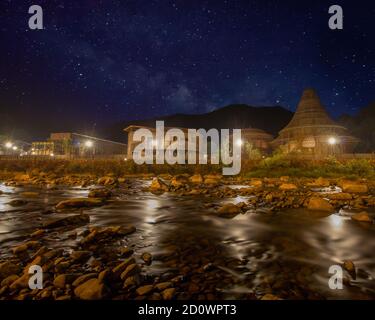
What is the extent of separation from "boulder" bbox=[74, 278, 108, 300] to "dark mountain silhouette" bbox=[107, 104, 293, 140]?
428 ft

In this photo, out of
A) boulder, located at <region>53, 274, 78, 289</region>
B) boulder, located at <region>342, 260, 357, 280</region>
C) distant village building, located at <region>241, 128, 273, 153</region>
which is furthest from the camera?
distant village building, located at <region>241, 128, 273, 153</region>

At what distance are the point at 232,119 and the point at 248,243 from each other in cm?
14878

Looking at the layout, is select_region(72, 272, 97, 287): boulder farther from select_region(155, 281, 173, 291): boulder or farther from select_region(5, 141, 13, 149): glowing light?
select_region(5, 141, 13, 149): glowing light

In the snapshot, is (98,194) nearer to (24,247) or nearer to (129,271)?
(24,247)

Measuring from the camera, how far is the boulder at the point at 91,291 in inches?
118

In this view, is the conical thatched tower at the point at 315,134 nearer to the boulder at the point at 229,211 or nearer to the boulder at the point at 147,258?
the boulder at the point at 229,211

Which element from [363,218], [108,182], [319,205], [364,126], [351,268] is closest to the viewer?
[351,268]

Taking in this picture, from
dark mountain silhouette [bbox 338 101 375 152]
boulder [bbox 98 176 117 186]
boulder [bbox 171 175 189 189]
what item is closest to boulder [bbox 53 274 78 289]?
boulder [bbox 171 175 189 189]

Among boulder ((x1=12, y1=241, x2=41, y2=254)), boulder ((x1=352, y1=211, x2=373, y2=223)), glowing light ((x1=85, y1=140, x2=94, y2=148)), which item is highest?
glowing light ((x1=85, y1=140, x2=94, y2=148))

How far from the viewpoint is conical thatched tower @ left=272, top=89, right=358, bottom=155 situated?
35.5 m

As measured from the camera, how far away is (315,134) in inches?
1430

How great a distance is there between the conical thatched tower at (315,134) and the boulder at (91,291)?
35.9m

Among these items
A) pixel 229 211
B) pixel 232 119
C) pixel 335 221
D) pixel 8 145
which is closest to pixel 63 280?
pixel 229 211
